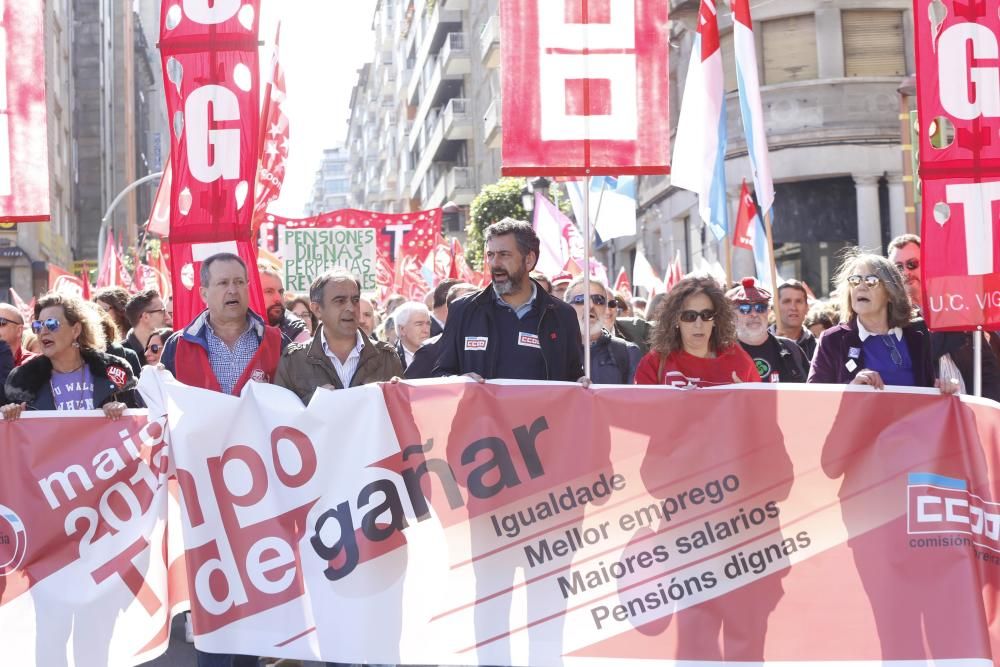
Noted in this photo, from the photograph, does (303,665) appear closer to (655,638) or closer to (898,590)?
(655,638)

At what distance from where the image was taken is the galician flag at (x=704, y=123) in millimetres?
10812

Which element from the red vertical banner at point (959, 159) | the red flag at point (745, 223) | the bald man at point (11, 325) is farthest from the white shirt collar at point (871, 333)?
the red flag at point (745, 223)

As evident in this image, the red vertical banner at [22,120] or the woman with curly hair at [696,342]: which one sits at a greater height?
the red vertical banner at [22,120]

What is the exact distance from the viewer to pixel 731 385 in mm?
5402

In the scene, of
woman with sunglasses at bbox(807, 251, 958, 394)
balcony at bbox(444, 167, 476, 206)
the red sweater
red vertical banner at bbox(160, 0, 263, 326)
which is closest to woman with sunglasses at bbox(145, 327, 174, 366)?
red vertical banner at bbox(160, 0, 263, 326)

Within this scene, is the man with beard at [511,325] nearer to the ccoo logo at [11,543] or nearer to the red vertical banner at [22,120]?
the ccoo logo at [11,543]

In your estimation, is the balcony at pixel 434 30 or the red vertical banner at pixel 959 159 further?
the balcony at pixel 434 30

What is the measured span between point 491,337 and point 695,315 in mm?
875

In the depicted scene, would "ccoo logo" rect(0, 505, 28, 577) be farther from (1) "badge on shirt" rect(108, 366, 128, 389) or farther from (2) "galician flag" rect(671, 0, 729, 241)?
(2) "galician flag" rect(671, 0, 729, 241)

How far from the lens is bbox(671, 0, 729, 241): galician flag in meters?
10.8

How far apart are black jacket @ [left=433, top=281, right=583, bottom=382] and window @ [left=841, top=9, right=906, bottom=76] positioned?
20.5 m

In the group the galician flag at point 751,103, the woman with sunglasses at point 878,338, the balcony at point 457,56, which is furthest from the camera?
the balcony at point 457,56

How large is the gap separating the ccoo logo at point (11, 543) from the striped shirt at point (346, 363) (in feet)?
4.79

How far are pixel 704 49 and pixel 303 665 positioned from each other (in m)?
6.20
